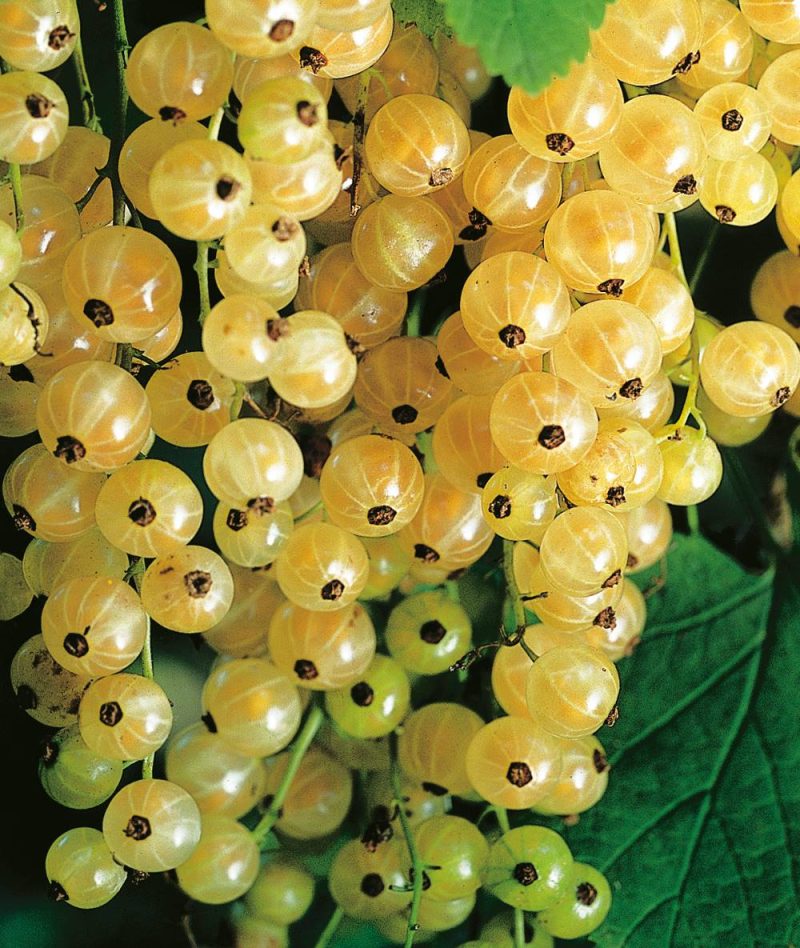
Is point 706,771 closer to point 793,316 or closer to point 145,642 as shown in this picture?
point 793,316

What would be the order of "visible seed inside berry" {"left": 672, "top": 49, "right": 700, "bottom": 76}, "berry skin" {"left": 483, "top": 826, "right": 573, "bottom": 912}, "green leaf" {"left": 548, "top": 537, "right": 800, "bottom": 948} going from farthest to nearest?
1. "green leaf" {"left": 548, "top": 537, "right": 800, "bottom": 948}
2. "berry skin" {"left": 483, "top": 826, "right": 573, "bottom": 912}
3. "visible seed inside berry" {"left": 672, "top": 49, "right": 700, "bottom": 76}

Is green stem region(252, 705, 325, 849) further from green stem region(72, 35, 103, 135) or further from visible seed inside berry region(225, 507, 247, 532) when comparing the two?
green stem region(72, 35, 103, 135)

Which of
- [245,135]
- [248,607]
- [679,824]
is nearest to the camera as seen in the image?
[245,135]

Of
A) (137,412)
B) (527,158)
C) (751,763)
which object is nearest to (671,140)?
(527,158)

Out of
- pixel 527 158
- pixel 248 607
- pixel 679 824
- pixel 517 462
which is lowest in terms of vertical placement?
pixel 679 824

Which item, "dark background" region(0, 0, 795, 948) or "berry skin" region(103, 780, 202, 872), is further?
"dark background" region(0, 0, 795, 948)

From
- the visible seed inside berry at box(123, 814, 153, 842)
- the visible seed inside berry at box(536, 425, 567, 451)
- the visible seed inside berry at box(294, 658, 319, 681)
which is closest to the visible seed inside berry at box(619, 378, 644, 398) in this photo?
the visible seed inside berry at box(536, 425, 567, 451)

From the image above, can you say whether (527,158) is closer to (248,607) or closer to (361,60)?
(361,60)
